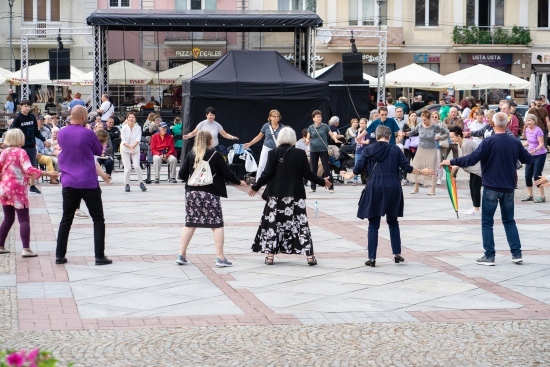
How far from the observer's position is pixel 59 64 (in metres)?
31.3

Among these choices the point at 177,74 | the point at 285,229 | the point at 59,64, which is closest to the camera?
the point at 285,229

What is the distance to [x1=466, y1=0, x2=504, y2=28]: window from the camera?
49562 mm

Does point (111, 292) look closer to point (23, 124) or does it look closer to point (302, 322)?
point (302, 322)

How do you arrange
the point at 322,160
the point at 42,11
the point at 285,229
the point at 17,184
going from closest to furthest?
the point at 285,229 → the point at 17,184 → the point at 322,160 → the point at 42,11

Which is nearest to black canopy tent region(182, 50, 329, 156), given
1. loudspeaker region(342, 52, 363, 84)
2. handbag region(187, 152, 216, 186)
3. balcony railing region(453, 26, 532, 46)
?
loudspeaker region(342, 52, 363, 84)

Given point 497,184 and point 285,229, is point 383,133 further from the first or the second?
point 285,229

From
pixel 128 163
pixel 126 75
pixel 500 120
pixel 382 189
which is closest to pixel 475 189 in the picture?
pixel 500 120

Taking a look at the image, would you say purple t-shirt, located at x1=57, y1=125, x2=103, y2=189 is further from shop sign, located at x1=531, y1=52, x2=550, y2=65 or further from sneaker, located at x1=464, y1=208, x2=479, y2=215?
shop sign, located at x1=531, y1=52, x2=550, y2=65

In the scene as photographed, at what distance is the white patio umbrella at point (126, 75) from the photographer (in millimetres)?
37812

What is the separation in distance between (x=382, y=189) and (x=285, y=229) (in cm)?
115

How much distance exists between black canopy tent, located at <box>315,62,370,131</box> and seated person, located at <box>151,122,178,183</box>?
32.6 feet

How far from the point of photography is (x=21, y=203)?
40.3ft

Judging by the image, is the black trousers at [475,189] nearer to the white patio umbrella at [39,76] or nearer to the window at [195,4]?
the white patio umbrella at [39,76]

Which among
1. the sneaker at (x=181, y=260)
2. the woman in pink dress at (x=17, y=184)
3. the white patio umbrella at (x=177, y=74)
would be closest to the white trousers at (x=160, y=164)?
the woman in pink dress at (x=17, y=184)
